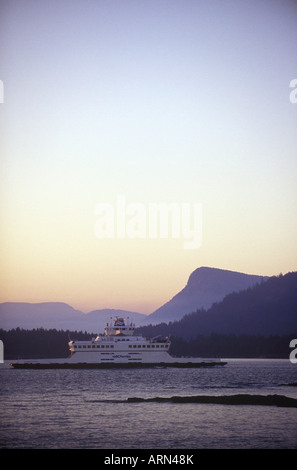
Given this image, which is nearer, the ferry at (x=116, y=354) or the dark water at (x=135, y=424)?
the dark water at (x=135, y=424)

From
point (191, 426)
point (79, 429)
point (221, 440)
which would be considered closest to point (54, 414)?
point (79, 429)

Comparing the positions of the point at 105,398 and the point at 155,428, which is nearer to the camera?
the point at 155,428

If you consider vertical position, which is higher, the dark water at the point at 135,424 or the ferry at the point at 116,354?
the dark water at the point at 135,424

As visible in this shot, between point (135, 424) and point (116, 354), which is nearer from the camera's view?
point (135, 424)

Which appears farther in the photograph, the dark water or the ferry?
the ferry

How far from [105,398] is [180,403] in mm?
9823

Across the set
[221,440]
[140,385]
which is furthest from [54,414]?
[140,385]

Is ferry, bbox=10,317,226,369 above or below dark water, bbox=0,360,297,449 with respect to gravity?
below
